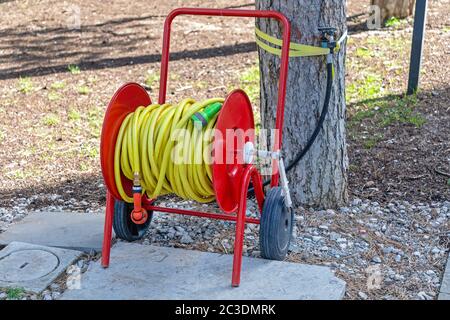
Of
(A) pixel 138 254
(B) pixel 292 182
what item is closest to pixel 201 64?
(B) pixel 292 182

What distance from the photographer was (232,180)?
4.14 meters

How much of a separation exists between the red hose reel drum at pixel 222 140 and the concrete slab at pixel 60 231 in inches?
23.6

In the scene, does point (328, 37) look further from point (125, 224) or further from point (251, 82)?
point (251, 82)

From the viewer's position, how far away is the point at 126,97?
4.20 meters

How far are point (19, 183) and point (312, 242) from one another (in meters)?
2.45

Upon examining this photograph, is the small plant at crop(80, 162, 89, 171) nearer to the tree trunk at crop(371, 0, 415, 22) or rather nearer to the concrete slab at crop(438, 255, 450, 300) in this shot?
the concrete slab at crop(438, 255, 450, 300)

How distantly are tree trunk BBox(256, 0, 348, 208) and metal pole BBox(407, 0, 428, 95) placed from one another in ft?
7.85

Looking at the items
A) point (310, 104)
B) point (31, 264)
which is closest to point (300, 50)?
point (310, 104)

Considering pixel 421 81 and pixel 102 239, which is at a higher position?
pixel 421 81

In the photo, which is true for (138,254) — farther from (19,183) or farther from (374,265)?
(19,183)

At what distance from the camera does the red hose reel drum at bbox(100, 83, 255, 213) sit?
3982 mm

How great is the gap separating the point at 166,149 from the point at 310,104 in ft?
4.13

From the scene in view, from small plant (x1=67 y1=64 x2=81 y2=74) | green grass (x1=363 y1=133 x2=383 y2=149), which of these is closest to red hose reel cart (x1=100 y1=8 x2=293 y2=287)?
green grass (x1=363 y1=133 x2=383 y2=149)

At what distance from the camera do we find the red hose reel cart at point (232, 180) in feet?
13.2
